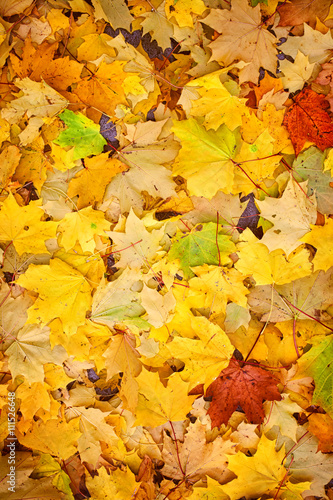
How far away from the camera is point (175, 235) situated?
3.88 ft

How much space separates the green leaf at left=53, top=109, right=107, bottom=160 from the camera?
3.70ft

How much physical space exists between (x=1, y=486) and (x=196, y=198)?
138cm

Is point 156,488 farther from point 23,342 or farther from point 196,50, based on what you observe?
point 196,50

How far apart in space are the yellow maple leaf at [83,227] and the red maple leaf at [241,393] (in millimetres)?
715

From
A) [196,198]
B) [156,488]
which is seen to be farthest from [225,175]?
[156,488]

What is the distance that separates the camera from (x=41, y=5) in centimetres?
116

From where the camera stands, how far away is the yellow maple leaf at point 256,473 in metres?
1.15

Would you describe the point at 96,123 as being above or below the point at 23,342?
above

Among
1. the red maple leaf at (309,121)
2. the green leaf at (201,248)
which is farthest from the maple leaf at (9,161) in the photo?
the red maple leaf at (309,121)

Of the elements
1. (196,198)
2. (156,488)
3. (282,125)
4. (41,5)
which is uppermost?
(41,5)

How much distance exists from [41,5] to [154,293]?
1.18 m

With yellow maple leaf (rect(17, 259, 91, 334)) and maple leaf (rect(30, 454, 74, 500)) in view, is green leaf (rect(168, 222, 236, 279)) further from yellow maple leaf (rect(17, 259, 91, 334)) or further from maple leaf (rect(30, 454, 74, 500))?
maple leaf (rect(30, 454, 74, 500))

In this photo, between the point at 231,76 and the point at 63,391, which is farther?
the point at 63,391

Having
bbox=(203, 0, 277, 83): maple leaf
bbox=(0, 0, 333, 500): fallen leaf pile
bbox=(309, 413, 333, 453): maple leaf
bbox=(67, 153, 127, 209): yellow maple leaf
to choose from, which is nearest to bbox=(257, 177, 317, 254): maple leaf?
bbox=(0, 0, 333, 500): fallen leaf pile
